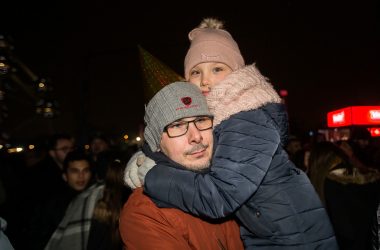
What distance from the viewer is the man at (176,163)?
7.46 ft

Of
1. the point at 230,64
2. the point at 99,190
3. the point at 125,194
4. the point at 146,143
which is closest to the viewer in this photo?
the point at 146,143

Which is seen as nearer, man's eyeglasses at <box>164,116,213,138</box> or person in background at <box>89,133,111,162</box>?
man's eyeglasses at <box>164,116,213,138</box>

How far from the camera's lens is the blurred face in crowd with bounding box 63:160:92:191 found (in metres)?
4.98

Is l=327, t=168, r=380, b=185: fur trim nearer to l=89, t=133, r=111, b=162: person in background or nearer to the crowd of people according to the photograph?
the crowd of people

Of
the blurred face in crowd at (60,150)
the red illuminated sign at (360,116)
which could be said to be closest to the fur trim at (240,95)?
the blurred face in crowd at (60,150)

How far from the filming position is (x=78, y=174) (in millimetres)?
5035

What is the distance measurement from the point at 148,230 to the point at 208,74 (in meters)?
1.63

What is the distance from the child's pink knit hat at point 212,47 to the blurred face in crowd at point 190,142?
0.77m

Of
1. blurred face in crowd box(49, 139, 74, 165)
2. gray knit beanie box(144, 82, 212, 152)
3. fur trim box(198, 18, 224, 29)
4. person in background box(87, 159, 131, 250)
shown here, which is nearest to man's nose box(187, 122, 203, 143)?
gray knit beanie box(144, 82, 212, 152)

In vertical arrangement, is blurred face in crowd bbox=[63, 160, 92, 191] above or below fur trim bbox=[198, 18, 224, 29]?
below

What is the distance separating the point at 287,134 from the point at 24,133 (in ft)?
113

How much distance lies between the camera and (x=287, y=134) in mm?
2783

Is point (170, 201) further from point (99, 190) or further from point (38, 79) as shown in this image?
point (38, 79)

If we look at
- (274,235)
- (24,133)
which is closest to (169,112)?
(274,235)
